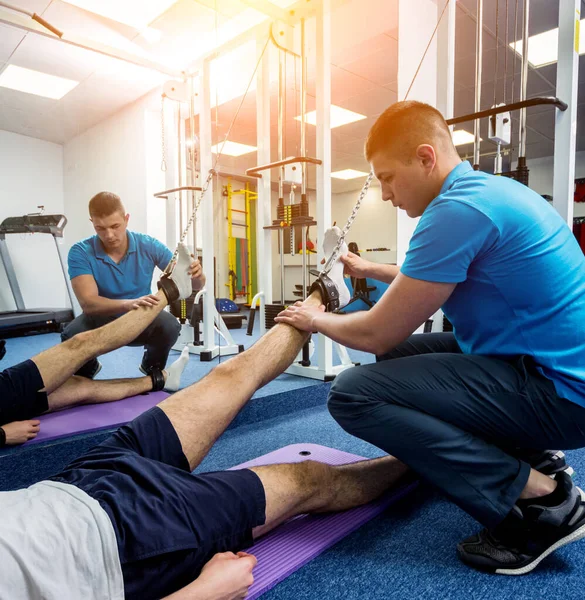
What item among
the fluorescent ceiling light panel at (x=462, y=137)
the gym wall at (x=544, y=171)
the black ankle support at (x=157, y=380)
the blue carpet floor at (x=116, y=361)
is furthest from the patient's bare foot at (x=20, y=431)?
the gym wall at (x=544, y=171)

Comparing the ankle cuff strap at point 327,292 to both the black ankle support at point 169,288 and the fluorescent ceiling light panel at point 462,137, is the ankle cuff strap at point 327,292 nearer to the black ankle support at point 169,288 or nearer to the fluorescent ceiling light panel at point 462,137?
the black ankle support at point 169,288

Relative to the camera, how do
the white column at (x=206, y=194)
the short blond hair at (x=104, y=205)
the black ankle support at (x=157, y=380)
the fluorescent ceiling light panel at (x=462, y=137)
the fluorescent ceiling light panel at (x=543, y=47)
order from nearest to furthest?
the black ankle support at (x=157, y=380) → the short blond hair at (x=104, y=205) → the white column at (x=206, y=194) → the fluorescent ceiling light panel at (x=543, y=47) → the fluorescent ceiling light panel at (x=462, y=137)

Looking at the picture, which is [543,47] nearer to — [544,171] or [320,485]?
[544,171]

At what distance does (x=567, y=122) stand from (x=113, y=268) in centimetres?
261

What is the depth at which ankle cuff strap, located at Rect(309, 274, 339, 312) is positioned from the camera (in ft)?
5.21

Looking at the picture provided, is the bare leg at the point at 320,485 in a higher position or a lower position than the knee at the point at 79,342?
lower

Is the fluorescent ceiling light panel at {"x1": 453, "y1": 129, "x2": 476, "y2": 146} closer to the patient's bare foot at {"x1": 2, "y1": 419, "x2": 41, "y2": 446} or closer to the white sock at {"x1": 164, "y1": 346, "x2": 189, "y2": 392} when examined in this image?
the white sock at {"x1": 164, "y1": 346, "x2": 189, "y2": 392}

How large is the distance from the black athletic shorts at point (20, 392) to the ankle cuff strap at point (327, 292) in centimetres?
117

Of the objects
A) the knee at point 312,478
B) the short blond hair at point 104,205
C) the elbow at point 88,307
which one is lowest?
the knee at point 312,478

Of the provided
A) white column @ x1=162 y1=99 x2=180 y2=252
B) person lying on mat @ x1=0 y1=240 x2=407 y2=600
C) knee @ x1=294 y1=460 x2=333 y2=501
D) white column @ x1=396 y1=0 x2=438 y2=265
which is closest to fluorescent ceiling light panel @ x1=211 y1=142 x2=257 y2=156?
white column @ x1=162 y1=99 x2=180 y2=252

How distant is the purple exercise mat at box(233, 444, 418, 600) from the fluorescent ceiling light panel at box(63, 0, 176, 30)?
3737mm

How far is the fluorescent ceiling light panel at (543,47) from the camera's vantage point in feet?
14.0

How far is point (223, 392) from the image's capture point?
3.98ft

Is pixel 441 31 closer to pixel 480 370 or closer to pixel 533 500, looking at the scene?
pixel 480 370
